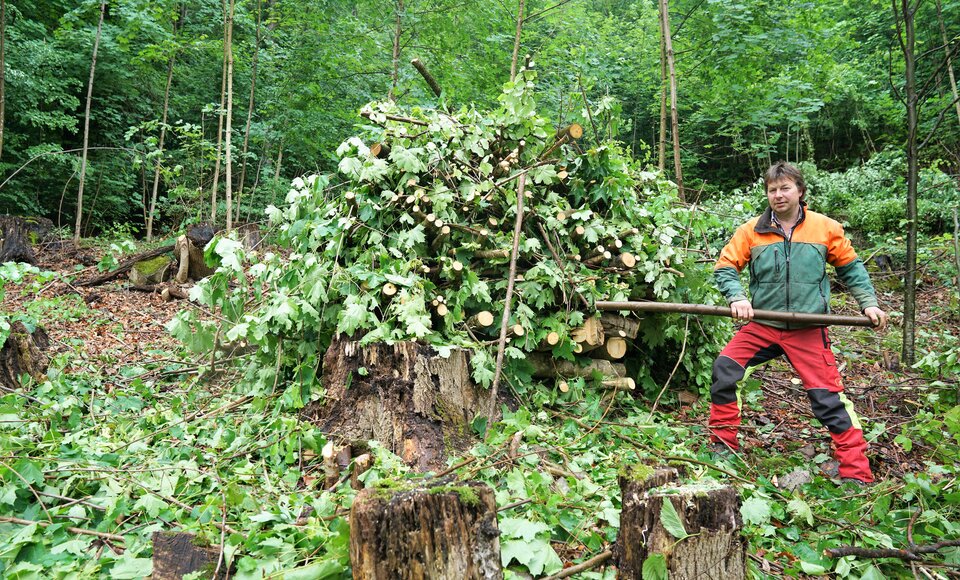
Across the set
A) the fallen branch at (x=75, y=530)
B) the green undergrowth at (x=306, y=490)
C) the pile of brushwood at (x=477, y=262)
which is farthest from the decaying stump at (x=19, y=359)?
the fallen branch at (x=75, y=530)

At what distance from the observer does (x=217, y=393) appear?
15.8 feet

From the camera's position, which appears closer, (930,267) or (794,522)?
(794,522)

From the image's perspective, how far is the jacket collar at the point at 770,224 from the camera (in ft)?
11.7

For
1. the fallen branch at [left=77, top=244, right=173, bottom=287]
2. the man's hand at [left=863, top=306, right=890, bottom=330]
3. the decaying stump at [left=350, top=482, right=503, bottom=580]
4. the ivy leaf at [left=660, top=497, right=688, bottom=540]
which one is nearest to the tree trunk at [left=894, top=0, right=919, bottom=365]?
the man's hand at [left=863, top=306, right=890, bottom=330]

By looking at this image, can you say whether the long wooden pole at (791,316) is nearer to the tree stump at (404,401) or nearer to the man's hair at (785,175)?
the man's hair at (785,175)

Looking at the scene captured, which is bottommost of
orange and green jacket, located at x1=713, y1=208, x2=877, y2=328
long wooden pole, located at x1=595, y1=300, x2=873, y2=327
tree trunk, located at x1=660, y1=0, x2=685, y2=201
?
long wooden pole, located at x1=595, y1=300, x2=873, y2=327

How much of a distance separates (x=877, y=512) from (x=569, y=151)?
3.46 m

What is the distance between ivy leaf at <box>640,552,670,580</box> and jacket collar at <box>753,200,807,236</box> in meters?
2.40

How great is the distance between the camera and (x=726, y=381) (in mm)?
3648

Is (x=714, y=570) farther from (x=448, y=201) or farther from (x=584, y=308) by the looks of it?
(x=448, y=201)

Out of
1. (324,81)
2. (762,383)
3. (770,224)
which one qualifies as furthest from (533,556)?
(324,81)

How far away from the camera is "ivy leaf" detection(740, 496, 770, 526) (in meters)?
2.75

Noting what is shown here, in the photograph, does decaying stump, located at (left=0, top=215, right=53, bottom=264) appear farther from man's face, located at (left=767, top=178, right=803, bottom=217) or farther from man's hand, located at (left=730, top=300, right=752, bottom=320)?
man's face, located at (left=767, top=178, right=803, bottom=217)

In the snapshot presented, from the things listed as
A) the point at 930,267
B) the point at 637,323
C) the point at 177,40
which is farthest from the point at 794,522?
the point at 177,40
